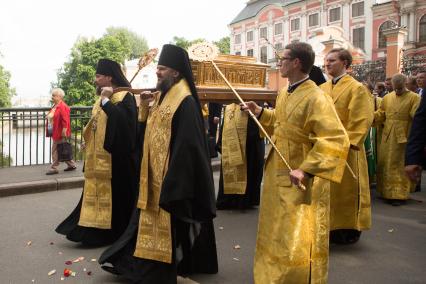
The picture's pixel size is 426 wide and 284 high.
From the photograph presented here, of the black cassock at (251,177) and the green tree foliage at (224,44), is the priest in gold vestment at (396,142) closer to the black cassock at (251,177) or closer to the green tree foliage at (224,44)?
the black cassock at (251,177)

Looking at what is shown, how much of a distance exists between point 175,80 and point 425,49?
38.8 m

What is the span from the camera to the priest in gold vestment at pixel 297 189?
3.35 m

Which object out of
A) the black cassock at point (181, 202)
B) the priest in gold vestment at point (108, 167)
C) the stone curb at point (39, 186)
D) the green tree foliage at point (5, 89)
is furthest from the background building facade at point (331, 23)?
the black cassock at point (181, 202)

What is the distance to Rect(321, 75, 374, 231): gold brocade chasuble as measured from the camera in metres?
4.98

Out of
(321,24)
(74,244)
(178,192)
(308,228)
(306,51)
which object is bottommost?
(74,244)

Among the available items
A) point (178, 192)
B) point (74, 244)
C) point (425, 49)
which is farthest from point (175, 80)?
point (425, 49)

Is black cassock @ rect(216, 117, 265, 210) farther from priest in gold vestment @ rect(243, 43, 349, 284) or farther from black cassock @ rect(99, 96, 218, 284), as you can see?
priest in gold vestment @ rect(243, 43, 349, 284)

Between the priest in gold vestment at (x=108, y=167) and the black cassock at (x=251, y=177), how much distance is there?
2136 millimetres

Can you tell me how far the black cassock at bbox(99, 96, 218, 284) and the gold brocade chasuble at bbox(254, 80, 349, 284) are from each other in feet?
1.63

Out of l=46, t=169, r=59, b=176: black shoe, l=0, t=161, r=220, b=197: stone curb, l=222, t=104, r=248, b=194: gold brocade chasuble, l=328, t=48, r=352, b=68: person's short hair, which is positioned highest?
l=328, t=48, r=352, b=68: person's short hair

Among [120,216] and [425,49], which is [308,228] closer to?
[120,216]

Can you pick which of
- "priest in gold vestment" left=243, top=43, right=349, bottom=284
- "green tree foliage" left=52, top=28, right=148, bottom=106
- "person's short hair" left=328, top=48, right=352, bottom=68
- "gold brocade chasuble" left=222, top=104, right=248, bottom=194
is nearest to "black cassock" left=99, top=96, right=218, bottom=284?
"priest in gold vestment" left=243, top=43, right=349, bottom=284

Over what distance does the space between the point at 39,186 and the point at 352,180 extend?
5527 mm

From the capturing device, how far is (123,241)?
4.00 metres
